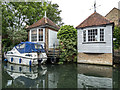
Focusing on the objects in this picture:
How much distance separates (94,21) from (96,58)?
4421 mm

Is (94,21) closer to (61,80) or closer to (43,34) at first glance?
(43,34)

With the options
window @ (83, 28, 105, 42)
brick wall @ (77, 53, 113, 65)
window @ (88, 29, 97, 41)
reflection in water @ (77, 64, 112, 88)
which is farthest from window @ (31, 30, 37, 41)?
reflection in water @ (77, 64, 112, 88)

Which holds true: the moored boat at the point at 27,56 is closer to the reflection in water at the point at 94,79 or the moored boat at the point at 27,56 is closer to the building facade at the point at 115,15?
the reflection in water at the point at 94,79

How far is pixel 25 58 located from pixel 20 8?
1238 cm

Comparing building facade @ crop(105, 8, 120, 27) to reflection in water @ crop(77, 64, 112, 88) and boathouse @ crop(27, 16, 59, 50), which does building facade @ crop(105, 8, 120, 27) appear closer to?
boathouse @ crop(27, 16, 59, 50)

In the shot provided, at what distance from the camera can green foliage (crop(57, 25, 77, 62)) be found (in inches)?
463

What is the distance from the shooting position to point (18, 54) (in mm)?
10852

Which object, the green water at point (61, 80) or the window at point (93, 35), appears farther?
the window at point (93, 35)

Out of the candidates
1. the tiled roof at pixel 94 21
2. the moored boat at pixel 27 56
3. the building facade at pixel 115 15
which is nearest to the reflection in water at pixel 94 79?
the moored boat at pixel 27 56

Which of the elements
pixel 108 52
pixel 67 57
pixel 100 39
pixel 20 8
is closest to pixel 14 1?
pixel 20 8

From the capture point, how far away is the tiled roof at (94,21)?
10324 millimetres

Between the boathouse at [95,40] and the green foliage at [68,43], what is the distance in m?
0.69

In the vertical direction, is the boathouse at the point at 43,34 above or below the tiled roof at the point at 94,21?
below

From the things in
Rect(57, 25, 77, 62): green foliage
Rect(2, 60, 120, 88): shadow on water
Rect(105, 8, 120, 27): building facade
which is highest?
Rect(105, 8, 120, 27): building facade
